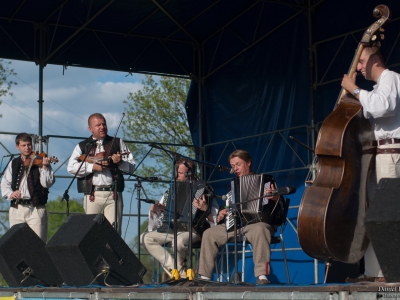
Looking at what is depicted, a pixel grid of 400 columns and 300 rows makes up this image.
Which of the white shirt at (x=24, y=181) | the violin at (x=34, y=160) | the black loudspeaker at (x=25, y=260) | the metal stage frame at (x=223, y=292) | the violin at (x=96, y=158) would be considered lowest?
the metal stage frame at (x=223, y=292)

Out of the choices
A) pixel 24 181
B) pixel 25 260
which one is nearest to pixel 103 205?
pixel 25 260

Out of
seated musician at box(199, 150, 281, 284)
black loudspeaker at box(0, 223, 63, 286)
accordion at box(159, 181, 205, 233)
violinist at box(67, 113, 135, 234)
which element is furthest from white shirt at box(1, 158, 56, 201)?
seated musician at box(199, 150, 281, 284)

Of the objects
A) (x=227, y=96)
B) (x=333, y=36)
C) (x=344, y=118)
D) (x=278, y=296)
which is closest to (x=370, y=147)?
(x=344, y=118)

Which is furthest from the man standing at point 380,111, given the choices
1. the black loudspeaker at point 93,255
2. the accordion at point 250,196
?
the black loudspeaker at point 93,255

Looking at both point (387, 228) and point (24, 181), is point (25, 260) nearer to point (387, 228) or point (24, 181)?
point (24, 181)

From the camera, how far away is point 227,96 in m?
10.5

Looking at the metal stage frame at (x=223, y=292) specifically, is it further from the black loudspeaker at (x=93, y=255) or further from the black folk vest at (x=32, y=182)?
the black folk vest at (x=32, y=182)

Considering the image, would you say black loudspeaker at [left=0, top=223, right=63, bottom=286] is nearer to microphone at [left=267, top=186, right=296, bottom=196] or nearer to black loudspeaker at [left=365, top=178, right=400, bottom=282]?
microphone at [left=267, top=186, right=296, bottom=196]

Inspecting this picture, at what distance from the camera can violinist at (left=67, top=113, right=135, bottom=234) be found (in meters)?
→ 6.59

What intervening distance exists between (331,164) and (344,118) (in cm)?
30

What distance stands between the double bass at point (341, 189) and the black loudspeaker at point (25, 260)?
2860 mm

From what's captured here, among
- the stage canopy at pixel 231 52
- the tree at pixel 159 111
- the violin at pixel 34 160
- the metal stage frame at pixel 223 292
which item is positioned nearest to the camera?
the metal stage frame at pixel 223 292

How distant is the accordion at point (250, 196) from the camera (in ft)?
19.6

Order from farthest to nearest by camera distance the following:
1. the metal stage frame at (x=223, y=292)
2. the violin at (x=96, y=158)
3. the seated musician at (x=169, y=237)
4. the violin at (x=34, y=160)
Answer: the violin at (x=34, y=160), the seated musician at (x=169, y=237), the violin at (x=96, y=158), the metal stage frame at (x=223, y=292)
